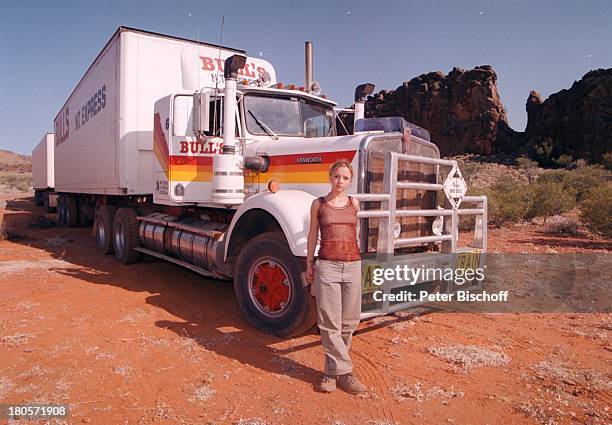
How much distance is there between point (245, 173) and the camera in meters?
5.68

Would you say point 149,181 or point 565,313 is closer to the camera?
point 565,313

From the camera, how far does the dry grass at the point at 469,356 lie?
13.1 feet

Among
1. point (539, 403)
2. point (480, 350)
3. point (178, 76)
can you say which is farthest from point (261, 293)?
point (178, 76)

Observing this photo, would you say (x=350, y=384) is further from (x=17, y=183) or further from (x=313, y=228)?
(x=17, y=183)

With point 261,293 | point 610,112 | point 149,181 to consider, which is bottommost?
point 261,293

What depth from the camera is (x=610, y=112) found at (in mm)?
36875

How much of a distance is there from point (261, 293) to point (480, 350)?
2202mm

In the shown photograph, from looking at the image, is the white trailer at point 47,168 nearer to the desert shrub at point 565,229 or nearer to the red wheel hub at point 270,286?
the red wheel hub at point 270,286

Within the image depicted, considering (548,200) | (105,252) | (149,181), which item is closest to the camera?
(149,181)

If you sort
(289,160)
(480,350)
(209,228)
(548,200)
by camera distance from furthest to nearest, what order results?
(548,200), (209,228), (289,160), (480,350)

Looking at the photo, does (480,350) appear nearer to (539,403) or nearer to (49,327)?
(539,403)

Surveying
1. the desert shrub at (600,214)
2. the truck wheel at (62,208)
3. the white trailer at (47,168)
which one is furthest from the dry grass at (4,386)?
the white trailer at (47,168)

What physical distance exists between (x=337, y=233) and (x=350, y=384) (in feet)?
3.78

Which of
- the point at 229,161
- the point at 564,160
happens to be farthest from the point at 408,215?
the point at 564,160
